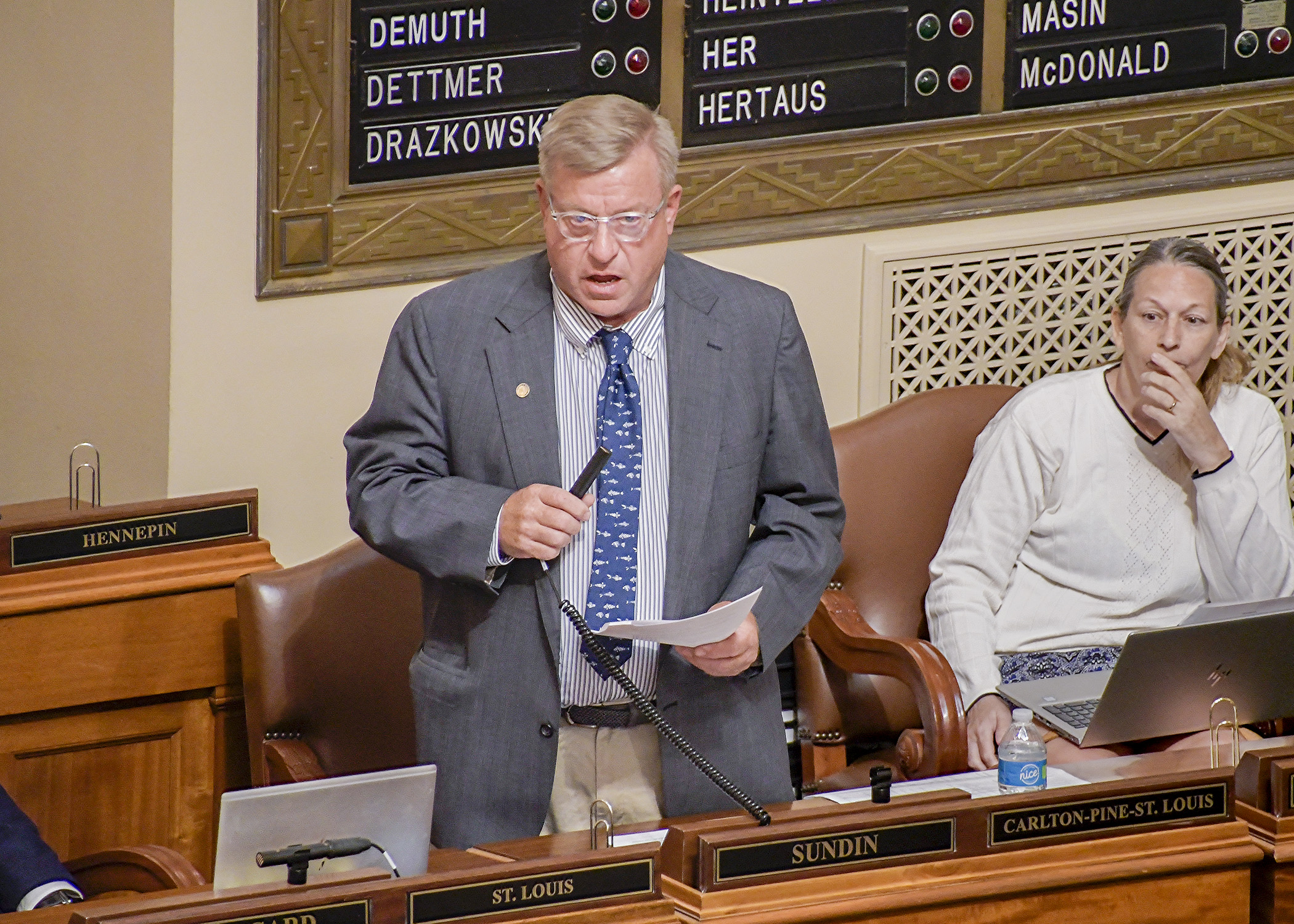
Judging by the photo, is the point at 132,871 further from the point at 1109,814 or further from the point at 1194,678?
the point at 1194,678

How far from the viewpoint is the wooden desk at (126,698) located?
3.16 meters

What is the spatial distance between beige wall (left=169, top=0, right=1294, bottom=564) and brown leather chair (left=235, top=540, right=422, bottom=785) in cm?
62

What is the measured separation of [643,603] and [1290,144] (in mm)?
2626

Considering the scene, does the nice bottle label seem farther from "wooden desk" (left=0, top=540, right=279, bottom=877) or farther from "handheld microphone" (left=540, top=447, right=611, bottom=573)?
"wooden desk" (left=0, top=540, right=279, bottom=877)

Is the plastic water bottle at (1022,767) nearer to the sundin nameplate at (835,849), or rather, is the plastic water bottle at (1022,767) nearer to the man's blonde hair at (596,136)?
the sundin nameplate at (835,849)

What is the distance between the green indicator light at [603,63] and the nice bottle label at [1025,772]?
2017 millimetres

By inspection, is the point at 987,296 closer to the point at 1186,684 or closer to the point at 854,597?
the point at 854,597

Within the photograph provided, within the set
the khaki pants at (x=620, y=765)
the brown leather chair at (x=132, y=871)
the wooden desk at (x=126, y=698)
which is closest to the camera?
the brown leather chair at (x=132, y=871)

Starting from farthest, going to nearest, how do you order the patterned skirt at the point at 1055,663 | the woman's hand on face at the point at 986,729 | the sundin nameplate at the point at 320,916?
the patterned skirt at the point at 1055,663
the woman's hand on face at the point at 986,729
the sundin nameplate at the point at 320,916

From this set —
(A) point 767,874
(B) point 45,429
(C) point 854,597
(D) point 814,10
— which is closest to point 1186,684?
(C) point 854,597

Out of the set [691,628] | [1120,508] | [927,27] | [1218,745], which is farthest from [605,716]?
[927,27]

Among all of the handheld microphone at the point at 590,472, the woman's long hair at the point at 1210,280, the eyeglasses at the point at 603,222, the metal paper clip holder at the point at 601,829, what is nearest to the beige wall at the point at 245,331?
the woman's long hair at the point at 1210,280

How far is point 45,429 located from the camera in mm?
3844

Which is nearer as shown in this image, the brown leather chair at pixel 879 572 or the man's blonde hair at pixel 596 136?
the man's blonde hair at pixel 596 136
